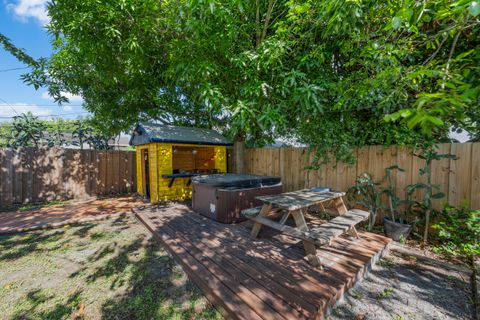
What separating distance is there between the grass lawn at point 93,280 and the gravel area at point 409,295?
1.44 meters

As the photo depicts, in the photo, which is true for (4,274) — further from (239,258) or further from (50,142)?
(50,142)

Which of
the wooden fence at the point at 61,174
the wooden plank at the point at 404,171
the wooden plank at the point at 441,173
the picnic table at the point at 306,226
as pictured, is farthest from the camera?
the wooden fence at the point at 61,174

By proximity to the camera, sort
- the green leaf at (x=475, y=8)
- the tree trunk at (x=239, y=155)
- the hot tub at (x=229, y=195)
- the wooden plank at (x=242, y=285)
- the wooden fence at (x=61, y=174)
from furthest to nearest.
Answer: the tree trunk at (x=239, y=155)
the wooden fence at (x=61, y=174)
the hot tub at (x=229, y=195)
the wooden plank at (x=242, y=285)
the green leaf at (x=475, y=8)

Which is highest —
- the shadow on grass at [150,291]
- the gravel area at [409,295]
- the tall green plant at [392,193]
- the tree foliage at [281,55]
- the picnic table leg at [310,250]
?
the tree foliage at [281,55]

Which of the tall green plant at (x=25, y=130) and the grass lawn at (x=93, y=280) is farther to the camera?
the tall green plant at (x=25, y=130)

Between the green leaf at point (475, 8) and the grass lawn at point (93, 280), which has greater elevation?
the green leaf at point (475, 8)

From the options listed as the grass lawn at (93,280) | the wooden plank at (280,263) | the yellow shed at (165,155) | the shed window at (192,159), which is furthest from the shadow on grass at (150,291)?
the shed window at (192,159)

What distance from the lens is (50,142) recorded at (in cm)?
784

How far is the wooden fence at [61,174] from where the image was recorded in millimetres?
5688

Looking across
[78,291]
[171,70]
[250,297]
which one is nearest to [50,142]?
[171,70]

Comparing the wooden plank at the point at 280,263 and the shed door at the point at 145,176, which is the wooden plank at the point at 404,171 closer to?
the wooden plank at the point at 280,263

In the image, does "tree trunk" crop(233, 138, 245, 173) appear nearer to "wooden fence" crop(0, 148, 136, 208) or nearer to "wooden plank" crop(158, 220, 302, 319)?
"wooden plank" crop(158, 220, 302, 319)

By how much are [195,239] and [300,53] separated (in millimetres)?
4462

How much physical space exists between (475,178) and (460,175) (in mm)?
156
